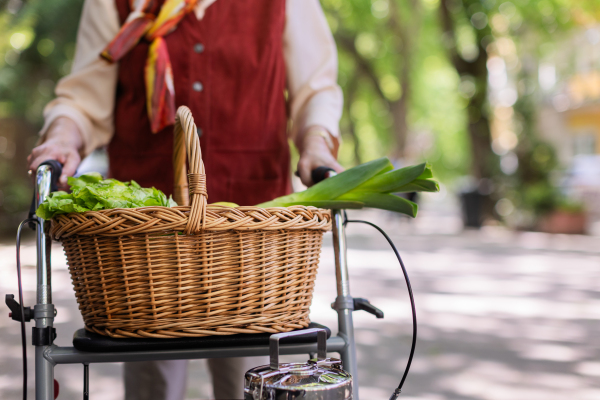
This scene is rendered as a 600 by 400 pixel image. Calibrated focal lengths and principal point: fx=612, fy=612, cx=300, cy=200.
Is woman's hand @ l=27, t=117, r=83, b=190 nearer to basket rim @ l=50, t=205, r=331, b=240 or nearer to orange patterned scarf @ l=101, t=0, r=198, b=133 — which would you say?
orange patterned scarf @ l=101, t=0, r=198, b=133

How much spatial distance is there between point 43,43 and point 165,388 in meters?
7.00

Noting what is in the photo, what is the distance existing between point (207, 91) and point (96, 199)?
0.84 m

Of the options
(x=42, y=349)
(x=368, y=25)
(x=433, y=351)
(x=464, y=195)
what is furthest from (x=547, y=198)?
(x=42, y=349)

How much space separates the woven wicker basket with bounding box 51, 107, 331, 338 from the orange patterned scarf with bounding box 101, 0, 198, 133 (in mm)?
612

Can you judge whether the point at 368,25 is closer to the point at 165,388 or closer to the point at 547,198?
the point at 547,198

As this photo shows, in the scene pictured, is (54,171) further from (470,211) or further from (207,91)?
(470,211)

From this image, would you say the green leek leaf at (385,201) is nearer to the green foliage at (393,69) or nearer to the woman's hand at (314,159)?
the woman's hand at (314,159)

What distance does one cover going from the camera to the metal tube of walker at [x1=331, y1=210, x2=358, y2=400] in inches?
61.8

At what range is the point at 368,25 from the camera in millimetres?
18734

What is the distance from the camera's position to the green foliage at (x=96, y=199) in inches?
54.3

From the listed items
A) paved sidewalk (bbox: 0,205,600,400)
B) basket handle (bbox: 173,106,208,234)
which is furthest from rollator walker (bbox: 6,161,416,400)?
paved sidewalk (bbox: 0,205,600,400)

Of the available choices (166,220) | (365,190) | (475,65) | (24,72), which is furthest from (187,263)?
(475,65)

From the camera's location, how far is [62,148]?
183 cm

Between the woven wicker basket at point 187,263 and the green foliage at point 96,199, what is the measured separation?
3 cm
